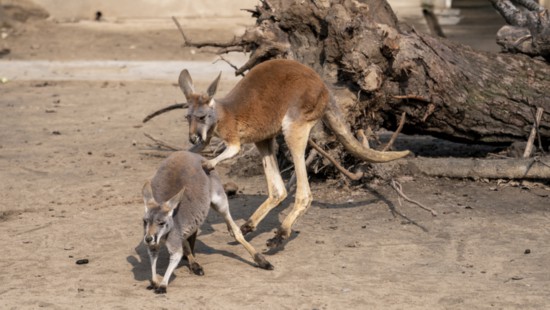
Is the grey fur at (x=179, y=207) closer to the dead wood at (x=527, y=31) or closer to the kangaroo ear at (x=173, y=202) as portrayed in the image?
the kangaroo ear at (x=173, y=202)

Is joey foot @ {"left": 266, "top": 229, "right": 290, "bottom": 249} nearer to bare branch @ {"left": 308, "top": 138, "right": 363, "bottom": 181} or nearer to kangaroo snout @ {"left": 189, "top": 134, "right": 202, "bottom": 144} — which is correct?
kangaroo snout @ {"left": 189, "top": 134, "right": 202, "bottom": 144}

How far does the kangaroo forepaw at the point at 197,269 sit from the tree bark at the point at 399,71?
7.49 feet

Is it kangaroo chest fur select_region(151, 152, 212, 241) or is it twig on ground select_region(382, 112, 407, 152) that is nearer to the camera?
kangaroo chest fur select_region(151, 152, 212, 241)

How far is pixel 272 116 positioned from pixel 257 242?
907mm

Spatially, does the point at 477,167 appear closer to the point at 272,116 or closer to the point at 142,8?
the point at 272,116

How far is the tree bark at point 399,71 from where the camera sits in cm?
766

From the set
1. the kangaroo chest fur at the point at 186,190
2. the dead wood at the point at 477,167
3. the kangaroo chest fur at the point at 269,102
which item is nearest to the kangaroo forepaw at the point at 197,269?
the kangaroo chest fur at the point at 186,190

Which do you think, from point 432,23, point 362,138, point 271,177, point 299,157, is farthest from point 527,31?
A: point 432,23

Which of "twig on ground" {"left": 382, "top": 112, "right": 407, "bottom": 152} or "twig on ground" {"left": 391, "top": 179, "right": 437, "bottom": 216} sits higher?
"twig on ground" {"left": 382, "top": 112, "right": 407, "bottom": 152}

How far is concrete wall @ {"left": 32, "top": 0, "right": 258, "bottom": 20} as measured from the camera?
16.6m

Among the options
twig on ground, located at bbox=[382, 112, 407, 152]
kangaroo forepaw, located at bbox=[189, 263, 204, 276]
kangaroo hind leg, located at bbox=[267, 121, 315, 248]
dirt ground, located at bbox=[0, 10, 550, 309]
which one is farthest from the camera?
twig on ground, located at bbox=[382, 112, 407, 152]

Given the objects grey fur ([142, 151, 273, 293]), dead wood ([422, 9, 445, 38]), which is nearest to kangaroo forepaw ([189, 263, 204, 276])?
grey fur ([142, 151, 273, 293])

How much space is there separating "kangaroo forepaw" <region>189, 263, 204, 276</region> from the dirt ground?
86mm

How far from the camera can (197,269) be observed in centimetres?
595
